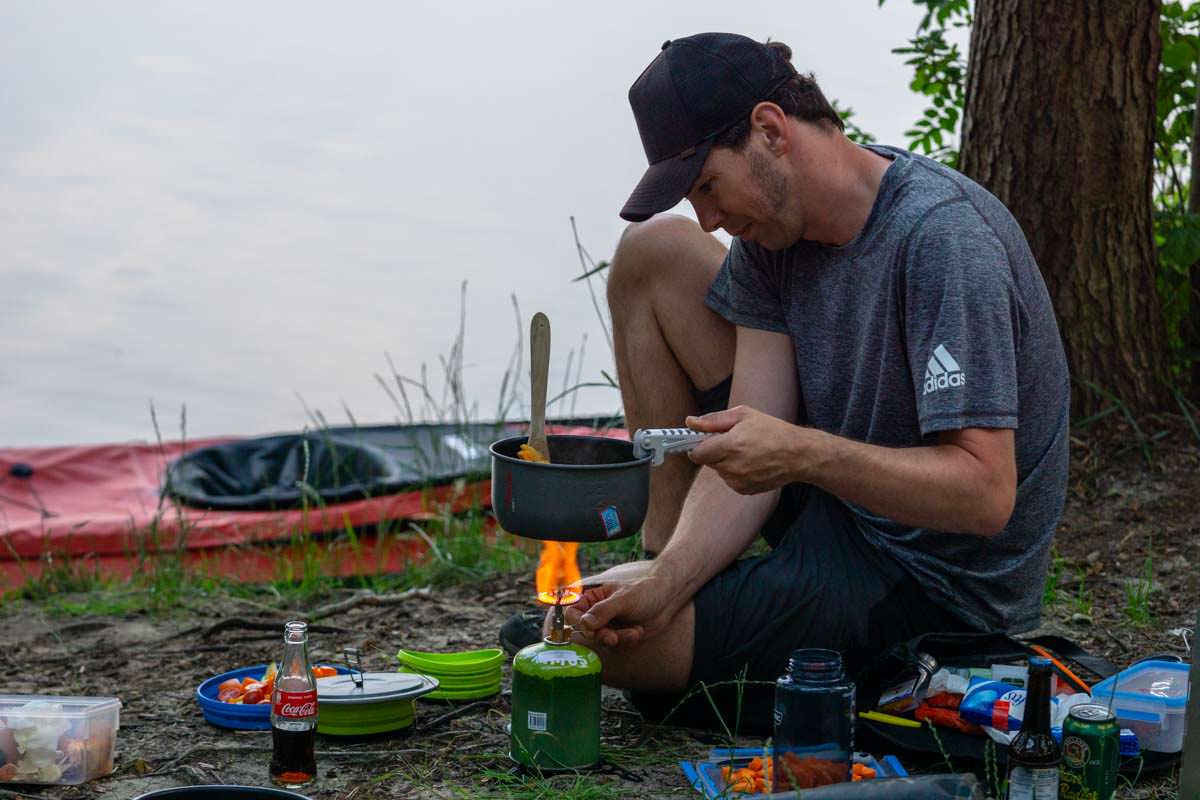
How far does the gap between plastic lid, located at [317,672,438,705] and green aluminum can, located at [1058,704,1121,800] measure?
3.81 ft

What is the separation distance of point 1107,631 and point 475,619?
1.60m

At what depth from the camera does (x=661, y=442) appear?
7.44ft

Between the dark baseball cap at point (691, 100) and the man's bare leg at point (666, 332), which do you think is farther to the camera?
the man's bare leg at point (666, 332)

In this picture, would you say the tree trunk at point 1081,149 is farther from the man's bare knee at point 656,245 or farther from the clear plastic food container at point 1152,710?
the clear plastic food container at point 1152,710

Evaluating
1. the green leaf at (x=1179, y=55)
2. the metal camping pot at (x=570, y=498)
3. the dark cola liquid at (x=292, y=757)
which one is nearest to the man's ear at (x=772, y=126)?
the metal camping pot at (x=570, y=498)

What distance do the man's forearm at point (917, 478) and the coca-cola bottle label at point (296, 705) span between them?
928mm

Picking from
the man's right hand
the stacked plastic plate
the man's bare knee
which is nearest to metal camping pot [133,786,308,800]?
the man's right hand

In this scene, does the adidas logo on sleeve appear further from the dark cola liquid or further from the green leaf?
the green leaf

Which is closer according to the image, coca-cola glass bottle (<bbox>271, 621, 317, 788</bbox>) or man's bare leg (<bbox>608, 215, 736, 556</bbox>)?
coca-cola glass bottle (<bbox>271, 621, 317, 788</bbox>)

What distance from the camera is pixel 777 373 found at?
9.18ft

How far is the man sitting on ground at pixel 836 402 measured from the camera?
2.30 metres

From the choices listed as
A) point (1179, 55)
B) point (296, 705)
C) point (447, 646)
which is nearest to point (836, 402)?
point (296, 705)

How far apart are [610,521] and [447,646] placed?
130 cm

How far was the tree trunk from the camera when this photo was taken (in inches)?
161
